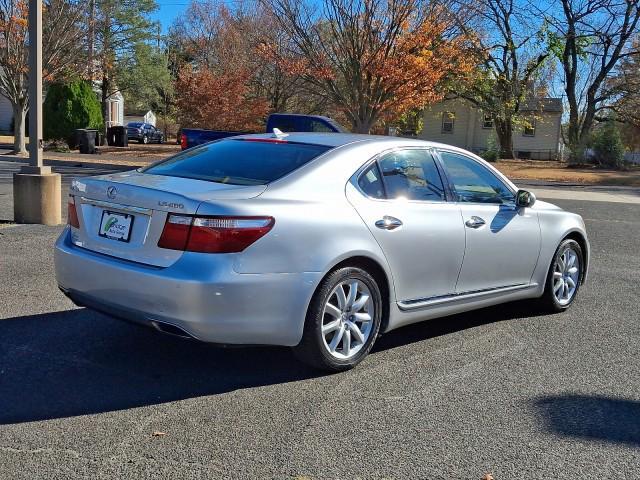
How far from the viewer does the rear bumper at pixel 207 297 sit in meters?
3.90

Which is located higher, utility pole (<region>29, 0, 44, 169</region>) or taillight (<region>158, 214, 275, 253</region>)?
utility pole (<region>29, 0, 44, 169</region>)

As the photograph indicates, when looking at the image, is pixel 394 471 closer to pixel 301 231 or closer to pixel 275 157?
pixel 301 231

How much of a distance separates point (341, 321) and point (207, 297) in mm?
985

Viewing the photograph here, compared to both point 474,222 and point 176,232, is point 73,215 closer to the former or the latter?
point 176,232

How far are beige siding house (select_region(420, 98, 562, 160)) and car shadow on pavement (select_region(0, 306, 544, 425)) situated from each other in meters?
43.9

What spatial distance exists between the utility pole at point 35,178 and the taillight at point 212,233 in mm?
6261

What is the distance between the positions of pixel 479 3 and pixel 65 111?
1848 cm

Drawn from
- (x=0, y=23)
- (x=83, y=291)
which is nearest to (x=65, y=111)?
(x=0, y=23)

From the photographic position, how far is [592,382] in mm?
4602

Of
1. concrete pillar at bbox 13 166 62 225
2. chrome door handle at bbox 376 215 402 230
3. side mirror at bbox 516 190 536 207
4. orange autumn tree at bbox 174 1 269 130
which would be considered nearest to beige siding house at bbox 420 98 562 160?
orange autumn tree at bbox 174 1 269 130

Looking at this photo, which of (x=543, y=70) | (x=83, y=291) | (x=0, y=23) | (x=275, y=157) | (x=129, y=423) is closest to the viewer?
(x=129, y=423)

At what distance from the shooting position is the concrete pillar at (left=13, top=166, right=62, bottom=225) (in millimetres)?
9516

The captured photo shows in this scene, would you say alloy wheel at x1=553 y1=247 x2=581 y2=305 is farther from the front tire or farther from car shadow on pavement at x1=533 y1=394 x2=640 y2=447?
the front tire

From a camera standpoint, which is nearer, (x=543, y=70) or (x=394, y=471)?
(x=394, y=471)
